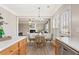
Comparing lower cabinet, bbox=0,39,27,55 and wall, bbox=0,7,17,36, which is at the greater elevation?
wall, bbox=0,7,17,36

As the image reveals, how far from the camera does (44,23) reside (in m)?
13.4

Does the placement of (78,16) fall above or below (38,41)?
above

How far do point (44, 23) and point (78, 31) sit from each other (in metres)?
10.2

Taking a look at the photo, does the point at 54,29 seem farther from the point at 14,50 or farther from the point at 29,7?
the point at 14,50

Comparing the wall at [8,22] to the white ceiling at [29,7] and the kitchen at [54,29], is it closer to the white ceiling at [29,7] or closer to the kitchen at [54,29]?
the kitchen at [54,29]

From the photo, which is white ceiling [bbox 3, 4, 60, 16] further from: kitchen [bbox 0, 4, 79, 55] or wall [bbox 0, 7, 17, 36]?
wall [bbox 0, 7, 17, 36]

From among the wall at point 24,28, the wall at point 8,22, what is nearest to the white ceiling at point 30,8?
the wall at point 8,22

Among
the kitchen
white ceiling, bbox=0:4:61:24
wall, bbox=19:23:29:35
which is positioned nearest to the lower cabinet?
the kitchen
